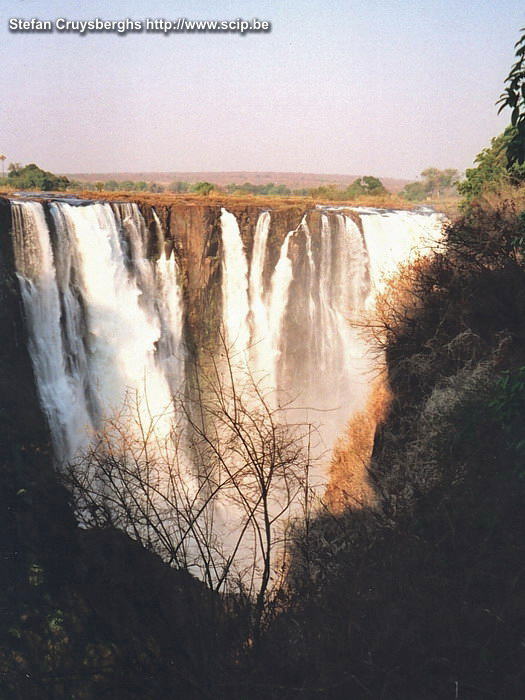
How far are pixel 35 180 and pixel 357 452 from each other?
12583 millimetres

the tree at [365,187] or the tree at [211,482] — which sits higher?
the tree at [365,187]

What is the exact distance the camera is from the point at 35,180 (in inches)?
804

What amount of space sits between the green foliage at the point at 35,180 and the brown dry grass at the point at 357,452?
36.9ft

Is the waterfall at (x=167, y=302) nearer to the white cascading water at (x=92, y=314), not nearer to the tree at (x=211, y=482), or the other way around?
the white cascading water at (x=92, y=314)

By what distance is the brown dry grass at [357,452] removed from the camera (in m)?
12.1

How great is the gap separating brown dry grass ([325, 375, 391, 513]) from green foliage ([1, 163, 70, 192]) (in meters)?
11.3

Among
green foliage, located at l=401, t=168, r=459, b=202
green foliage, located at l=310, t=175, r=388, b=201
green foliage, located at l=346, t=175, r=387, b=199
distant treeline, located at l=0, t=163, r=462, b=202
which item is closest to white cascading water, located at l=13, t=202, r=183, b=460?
distant treeline, located at l=0, t=163, r=462, b=202

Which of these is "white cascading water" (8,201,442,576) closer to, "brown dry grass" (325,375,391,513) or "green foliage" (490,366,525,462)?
"brown dry grass" (325,375,391,513)

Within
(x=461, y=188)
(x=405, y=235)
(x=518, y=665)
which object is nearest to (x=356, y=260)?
(x=405, y=235)

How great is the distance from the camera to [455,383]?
9727mm

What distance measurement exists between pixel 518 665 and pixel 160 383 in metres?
12.9

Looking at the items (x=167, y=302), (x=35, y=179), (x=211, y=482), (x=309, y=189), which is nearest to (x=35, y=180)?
(x=35, y=179)

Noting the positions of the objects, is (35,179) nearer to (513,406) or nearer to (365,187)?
(365,187)

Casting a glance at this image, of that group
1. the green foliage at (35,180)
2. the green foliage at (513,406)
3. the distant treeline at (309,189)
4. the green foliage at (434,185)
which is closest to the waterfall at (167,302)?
the distant treeline at (309,189)
